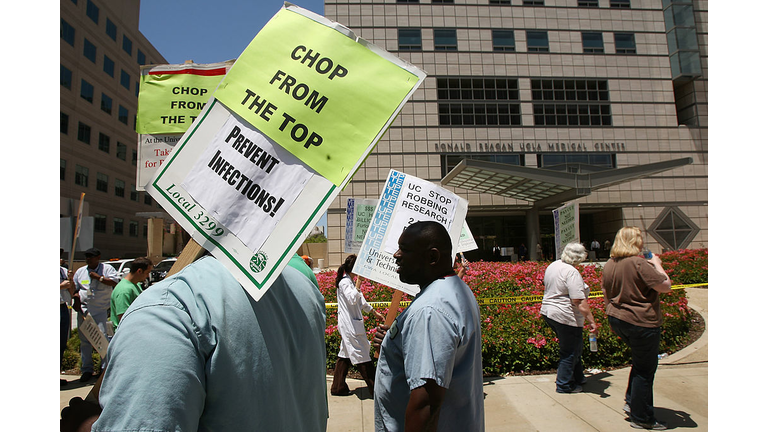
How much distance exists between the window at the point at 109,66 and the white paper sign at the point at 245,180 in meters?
49.9

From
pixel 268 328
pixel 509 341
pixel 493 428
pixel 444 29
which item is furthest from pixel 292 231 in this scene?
pixel 444 29

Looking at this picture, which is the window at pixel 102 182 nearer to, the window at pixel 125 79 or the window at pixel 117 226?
the window at pixel 117 226

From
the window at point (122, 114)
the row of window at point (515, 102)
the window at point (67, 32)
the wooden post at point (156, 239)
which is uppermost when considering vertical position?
the window at point (67, 32)

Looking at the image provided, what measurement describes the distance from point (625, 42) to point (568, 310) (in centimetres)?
3362

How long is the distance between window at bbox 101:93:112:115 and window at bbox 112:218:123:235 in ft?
35.6

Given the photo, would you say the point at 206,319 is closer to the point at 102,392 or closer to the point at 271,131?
the point at 102,392

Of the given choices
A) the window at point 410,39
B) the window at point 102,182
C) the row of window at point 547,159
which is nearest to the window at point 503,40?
the window at point 410,39

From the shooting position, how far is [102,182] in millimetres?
40719

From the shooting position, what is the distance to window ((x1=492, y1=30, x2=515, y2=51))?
100 ft

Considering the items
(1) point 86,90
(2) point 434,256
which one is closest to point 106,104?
(1) point 86,90

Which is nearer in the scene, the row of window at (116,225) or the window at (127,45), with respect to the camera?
the row of window at (116,225)

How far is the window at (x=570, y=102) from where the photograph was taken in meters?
30.2

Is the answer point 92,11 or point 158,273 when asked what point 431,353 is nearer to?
point 158,273

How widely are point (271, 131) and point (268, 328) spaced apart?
641 millimetres
